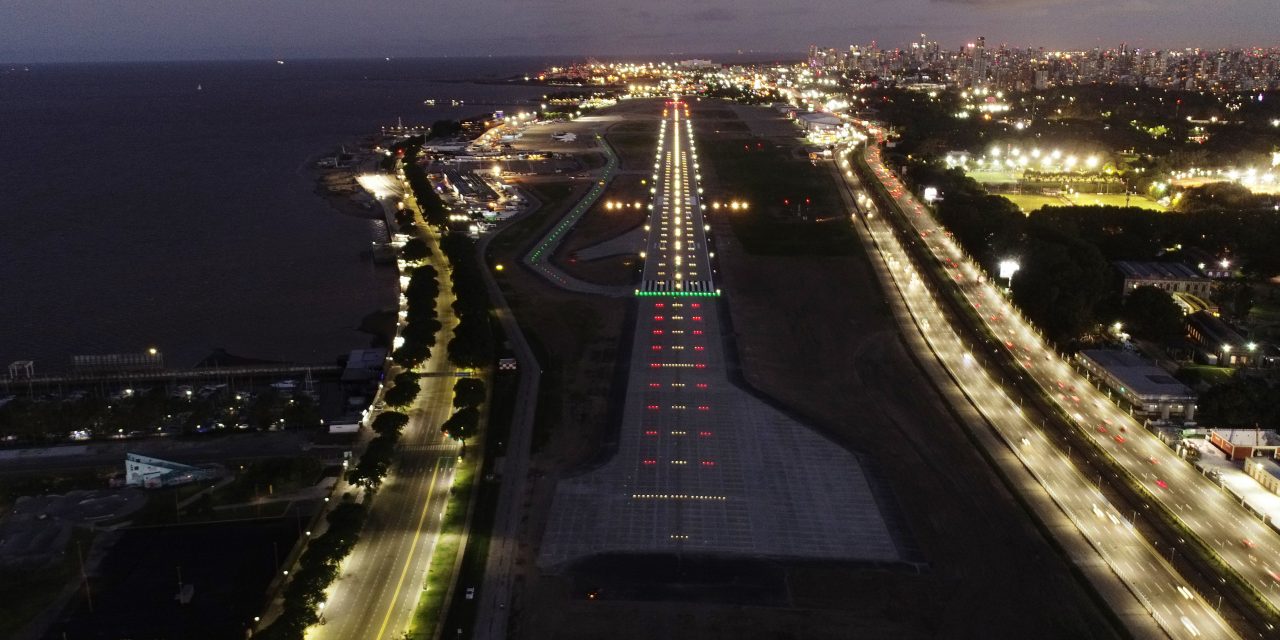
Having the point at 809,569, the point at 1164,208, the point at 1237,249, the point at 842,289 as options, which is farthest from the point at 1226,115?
the point at 809,569

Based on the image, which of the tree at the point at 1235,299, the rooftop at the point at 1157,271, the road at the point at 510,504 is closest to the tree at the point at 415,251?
the road at the point at 510,504

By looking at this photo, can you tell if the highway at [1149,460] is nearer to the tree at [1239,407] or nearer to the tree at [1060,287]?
the tree at [1060,287]

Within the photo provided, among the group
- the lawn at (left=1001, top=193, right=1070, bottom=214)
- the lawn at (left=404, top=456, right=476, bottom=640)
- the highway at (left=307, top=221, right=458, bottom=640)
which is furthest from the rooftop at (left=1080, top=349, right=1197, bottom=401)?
the lawn at (left=1001, top=193, right=1070, bottom=214)

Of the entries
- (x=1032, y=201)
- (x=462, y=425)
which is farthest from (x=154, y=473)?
(x=1032, y=201)

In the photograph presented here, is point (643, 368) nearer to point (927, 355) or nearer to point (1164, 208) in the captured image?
point (927, 355)

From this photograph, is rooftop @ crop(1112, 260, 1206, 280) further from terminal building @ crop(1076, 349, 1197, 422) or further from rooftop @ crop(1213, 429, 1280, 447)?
rooftop @ crop(1213, 429, 1280, 447)

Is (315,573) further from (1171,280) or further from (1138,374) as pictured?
(1171,280)
